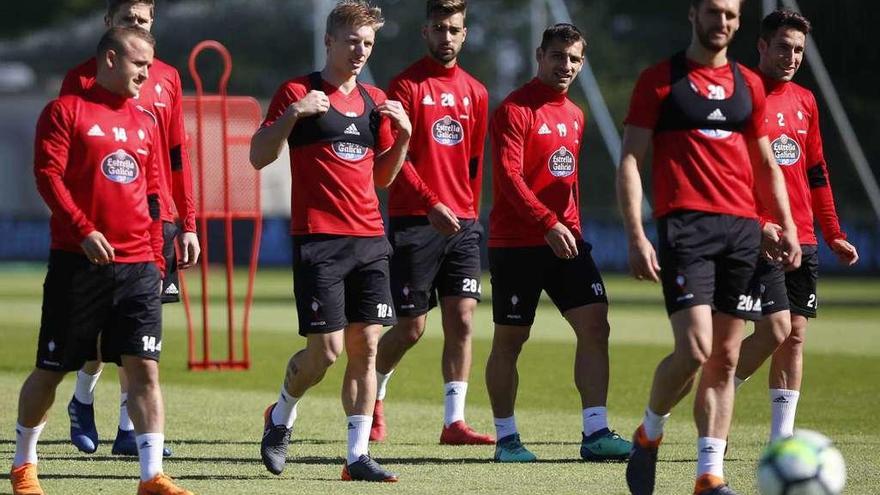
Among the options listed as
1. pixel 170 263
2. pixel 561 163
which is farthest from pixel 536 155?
pixel 170 263

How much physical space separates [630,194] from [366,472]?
6.57 ft

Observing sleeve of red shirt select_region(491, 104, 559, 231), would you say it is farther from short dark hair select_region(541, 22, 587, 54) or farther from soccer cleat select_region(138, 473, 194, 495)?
soccer cleat select_region(138, 473, 194, 495)

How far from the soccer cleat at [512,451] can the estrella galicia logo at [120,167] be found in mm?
2791

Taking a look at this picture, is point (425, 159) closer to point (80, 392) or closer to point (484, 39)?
point (80, 392)

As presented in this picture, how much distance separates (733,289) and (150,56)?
2.81m

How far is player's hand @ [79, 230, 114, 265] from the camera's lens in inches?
290

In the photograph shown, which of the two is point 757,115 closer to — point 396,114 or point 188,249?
point 396,114

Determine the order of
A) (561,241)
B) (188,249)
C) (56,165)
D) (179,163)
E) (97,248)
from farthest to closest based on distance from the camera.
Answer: (179,163) < (561,241) < (188,249) < (56,165) < (97,248)

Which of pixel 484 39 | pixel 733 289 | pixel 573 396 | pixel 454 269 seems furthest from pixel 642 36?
pixel 733 289

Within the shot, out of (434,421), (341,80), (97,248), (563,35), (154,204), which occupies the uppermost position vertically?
(563,35)

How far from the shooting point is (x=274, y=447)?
870 cm

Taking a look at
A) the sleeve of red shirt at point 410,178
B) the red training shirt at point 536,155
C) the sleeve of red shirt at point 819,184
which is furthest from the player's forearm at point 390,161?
the sleeve of red shirt at point 819,184

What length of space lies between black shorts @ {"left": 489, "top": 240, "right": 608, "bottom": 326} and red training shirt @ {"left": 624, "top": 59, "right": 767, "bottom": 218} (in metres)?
1.95

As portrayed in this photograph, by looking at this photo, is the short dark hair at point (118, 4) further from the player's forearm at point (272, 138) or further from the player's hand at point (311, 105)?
the player's hand at point (311, 105)
